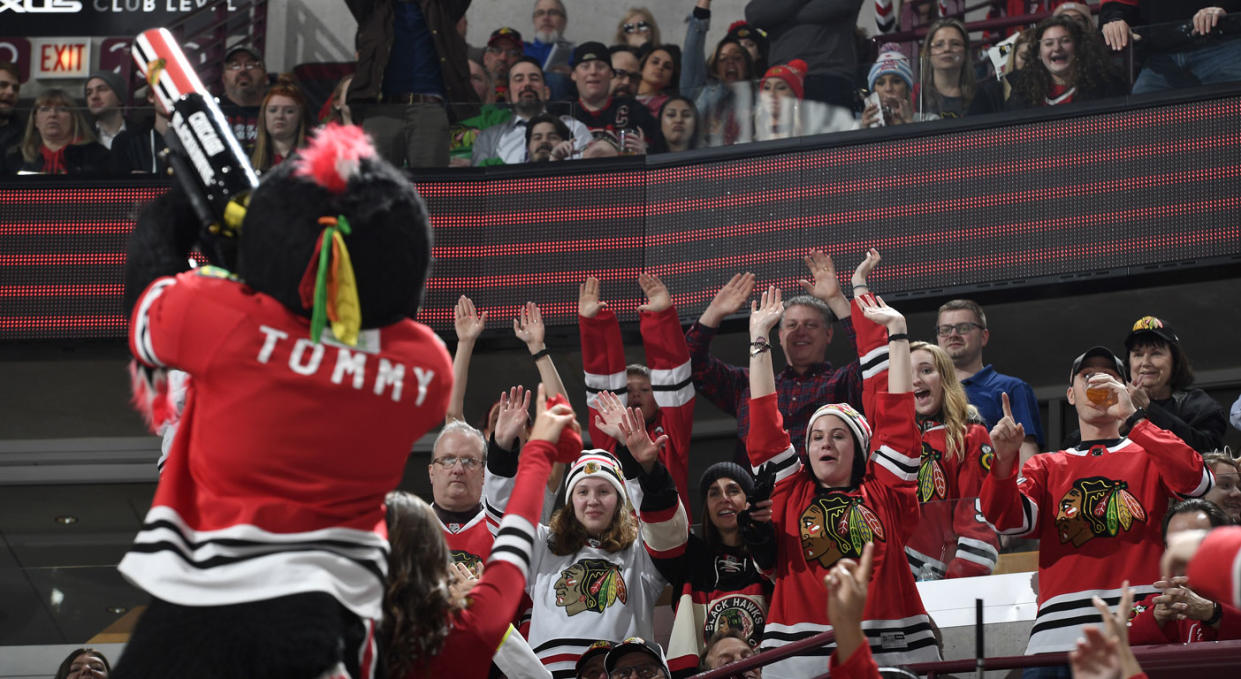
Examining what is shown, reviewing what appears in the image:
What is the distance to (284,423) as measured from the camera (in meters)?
2.97

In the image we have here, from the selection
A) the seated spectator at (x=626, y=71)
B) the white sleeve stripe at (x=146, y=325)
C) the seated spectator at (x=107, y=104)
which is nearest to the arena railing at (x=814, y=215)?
the seated spectator at (x=107, y=104)

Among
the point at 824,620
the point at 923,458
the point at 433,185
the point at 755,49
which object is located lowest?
the point at 824,620

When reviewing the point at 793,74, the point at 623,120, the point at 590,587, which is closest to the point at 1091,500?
the point at 590,587

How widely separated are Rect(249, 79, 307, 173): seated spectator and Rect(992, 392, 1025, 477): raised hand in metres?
3.90

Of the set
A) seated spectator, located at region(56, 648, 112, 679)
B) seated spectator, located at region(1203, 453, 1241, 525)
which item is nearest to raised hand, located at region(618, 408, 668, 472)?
seated spectator, located at region(1203, 453, 1241, 525)

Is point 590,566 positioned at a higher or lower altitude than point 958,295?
lower

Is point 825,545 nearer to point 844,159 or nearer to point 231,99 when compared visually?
point 844,159

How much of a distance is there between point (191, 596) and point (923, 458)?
3383mm

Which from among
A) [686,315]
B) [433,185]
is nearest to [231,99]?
[433,185]

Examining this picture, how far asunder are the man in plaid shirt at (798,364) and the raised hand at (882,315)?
0.61 metres

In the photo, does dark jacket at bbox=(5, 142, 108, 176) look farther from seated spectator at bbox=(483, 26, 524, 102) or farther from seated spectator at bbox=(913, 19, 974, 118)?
seated spectator at bbox=(913, 19, 974, 118)

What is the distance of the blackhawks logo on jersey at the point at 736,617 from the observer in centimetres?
532

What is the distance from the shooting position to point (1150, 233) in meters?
6.89

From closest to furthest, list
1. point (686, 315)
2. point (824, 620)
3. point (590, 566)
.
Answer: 1. point (824, 620)
2. point (590, 566)
3. point (686, 315)
